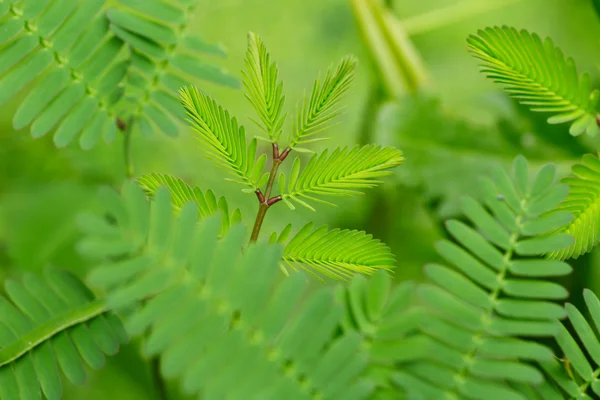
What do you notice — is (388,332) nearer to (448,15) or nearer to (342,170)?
(342,170)

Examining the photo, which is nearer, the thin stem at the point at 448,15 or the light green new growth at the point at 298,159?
the light green new growth at the point at 298,159

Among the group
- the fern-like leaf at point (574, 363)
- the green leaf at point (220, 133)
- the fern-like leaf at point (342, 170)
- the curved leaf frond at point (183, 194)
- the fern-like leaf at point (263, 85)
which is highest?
the fern-like leaf at point (263, 85)

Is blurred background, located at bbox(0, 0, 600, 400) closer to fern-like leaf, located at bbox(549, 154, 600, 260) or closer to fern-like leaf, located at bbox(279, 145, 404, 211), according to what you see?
fern-like leaf, located at bbox(279, 145, 404, 211)

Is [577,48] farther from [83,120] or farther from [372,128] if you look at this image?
[83,120]

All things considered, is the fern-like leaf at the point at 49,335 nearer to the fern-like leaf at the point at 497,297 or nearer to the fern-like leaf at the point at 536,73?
the fern-like leaf at the point at 497,297

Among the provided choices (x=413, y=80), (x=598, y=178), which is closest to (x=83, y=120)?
(x=598, y=178)

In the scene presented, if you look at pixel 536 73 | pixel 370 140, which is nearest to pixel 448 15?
pixel 370 140

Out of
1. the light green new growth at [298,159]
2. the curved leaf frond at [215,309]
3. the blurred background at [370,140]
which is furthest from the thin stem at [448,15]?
the curved leaf frond at [215,309]
